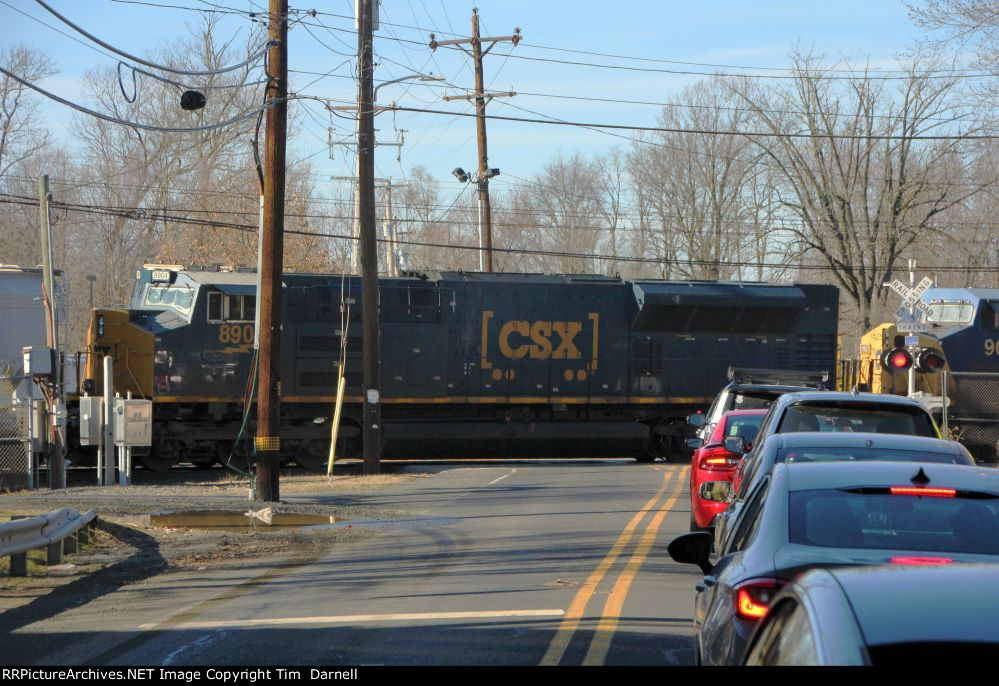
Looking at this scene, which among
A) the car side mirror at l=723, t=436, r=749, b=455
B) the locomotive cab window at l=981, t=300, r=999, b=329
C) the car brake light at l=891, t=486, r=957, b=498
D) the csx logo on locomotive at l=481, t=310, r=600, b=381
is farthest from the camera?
the locomotive cab window at l=981, t=300, r=999, b=329

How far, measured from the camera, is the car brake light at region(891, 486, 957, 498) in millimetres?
5133

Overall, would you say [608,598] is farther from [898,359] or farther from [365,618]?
[898,359]

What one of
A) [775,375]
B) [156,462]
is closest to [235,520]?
[156,462]

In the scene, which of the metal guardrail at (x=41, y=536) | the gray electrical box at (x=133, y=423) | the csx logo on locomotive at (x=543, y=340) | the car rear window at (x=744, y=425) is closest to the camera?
the metal guardrail at (x=41, y=536)

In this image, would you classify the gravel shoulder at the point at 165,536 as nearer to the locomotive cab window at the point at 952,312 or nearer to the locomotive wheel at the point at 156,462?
the locomotive wheel at the point at 156,462

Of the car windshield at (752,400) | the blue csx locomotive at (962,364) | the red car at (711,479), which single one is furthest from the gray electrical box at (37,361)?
the blue csx locomotive at (962,364)

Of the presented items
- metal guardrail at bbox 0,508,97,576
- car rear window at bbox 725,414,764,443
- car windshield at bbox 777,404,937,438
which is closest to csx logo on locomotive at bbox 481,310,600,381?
car rear window at bbox 725,414,764,443

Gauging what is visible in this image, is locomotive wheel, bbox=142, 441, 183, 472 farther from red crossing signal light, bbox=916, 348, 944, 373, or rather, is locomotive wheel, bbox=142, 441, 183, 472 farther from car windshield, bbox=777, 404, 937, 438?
car windshield, bbox=777, 404, 937, 438

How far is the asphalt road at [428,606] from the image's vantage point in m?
7.36

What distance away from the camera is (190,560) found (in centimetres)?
1220

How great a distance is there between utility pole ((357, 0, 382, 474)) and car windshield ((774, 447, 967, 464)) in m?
16.8

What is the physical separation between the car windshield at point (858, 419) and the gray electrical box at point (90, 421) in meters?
15.1

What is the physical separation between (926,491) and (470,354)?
22168mm

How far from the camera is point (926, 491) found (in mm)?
5164
